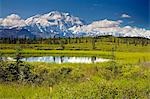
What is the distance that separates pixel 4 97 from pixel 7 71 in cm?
377

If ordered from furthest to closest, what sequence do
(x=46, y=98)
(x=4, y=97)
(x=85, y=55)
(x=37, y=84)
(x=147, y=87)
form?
(x=85, y=55) → (x=37, y=84) → (x=147, y=87) → (x=4, y=97) → (x=46, y=98)

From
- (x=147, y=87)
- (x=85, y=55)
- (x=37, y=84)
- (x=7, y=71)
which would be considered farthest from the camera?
(x=85, y=55)

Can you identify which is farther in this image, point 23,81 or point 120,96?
point 23,81

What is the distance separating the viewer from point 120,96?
7.74 meters

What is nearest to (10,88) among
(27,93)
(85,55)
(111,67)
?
(27,93)

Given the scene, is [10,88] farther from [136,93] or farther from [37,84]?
[136,93]

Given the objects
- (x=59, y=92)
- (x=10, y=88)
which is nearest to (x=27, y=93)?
(x=10, y=88)

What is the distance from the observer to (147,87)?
8.84 metres

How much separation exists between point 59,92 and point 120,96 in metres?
1.25

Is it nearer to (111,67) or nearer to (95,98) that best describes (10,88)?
(95,98)

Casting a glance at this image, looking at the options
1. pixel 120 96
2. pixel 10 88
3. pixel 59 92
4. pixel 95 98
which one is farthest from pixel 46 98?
pixel 10 88

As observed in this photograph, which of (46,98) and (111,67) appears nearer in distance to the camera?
(46,98)

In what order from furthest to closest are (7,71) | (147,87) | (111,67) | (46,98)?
(111,67) < (7,71) < (147,87) < (46,98)

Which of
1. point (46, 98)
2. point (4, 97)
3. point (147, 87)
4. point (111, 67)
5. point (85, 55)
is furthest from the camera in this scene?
point (85, 55)
